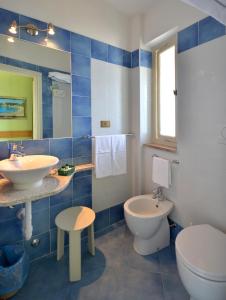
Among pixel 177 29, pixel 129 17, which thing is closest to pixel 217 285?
pixel 177 29

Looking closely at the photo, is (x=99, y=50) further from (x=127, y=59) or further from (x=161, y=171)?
(x=161, y=171)

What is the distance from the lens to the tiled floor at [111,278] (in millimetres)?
1425

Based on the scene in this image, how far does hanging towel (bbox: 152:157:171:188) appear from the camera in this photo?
6.47ft

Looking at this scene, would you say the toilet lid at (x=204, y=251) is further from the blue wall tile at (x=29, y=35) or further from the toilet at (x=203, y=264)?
the blue wall tile at (x=29, y=35)

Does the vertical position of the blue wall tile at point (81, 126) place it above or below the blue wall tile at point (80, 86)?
below

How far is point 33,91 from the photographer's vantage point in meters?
1.67

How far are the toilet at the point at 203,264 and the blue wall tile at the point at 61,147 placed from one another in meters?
1.21

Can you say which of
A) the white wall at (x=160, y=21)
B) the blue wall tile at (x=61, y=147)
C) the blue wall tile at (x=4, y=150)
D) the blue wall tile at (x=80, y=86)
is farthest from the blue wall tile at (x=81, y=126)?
the white wall at (x=160, y=21)

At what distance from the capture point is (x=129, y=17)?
225 centimetres

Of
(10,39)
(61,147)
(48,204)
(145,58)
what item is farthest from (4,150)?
(145,58)

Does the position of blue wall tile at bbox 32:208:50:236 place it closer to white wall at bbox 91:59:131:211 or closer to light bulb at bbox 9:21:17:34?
white wall at bbox 91:59:131:211

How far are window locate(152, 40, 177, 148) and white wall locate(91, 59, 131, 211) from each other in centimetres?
33

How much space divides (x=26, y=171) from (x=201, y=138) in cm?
141

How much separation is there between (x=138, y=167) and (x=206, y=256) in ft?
4.23
